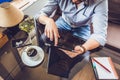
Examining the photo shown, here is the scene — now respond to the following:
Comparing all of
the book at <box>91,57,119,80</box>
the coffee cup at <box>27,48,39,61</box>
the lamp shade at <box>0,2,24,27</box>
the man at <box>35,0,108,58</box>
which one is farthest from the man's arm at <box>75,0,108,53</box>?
the lamp shade at <box>0,2,24,27</box>

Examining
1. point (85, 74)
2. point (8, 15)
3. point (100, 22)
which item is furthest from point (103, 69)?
point (8, 15)

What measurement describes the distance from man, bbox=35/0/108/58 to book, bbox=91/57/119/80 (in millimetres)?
144

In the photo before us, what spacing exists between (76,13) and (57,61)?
43cm

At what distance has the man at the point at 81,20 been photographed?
3.23 feet

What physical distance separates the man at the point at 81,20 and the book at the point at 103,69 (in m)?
0.14

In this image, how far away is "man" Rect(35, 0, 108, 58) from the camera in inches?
38.8

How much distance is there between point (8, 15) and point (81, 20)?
20.9 inches

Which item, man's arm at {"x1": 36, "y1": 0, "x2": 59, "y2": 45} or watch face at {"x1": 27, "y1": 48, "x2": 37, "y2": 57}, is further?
man's arm at {"x1": 36, "y1": 0, "x2": 59, "y2": 45}

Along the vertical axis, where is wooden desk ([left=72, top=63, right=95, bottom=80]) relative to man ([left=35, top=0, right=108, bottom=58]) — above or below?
below

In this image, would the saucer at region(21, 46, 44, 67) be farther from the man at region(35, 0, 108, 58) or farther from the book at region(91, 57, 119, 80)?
the book at region(91, 57, 119, 80)

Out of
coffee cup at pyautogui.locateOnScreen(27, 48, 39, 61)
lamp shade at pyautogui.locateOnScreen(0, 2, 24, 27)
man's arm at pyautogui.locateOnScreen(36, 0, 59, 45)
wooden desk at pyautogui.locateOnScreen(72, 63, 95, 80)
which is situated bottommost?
wooden desk at pyautogui.locateOnScreen(72, 63, 95, 80)

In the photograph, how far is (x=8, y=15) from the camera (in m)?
1.01

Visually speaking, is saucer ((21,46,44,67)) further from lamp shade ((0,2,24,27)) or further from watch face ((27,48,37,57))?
lamp shade ((0,2,24,27))

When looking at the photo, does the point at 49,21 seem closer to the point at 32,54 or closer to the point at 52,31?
the point at 52,31
